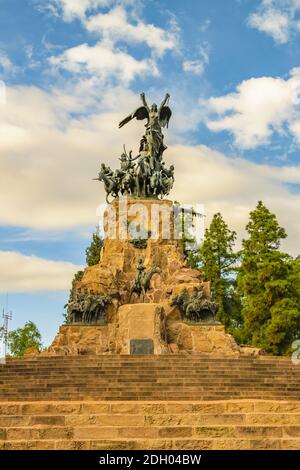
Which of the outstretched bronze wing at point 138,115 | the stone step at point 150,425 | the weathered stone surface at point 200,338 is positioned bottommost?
the stone step at point 150,425

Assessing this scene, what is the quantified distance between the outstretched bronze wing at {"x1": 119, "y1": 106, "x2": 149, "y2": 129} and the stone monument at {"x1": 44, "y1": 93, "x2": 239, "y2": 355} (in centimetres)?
18

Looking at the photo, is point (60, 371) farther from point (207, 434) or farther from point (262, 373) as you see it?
point (207, 434)

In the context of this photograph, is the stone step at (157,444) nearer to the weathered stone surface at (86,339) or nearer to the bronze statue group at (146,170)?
the weathered stone surface at (86,339)

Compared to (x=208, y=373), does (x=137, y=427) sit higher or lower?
lower

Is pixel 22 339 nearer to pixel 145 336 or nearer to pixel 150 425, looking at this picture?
pixel 145 336

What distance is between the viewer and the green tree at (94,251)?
168ft

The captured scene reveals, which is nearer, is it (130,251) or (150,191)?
(130,251)

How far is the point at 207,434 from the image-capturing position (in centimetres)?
753

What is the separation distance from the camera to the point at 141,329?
2386 centimetres

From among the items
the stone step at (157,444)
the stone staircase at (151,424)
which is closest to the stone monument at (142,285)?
the stone staircase at (151,424)

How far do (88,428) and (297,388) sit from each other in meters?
9.88
